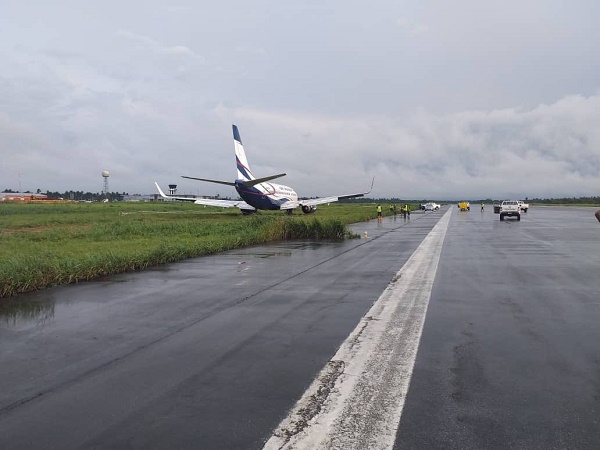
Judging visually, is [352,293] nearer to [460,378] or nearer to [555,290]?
[555,290]

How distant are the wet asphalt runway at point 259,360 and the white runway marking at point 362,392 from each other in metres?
0.12

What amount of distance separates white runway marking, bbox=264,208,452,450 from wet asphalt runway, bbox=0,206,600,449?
121mm

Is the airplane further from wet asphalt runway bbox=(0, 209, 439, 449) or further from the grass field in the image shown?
wet asphalt runway bbox=(0, 209, 439, 449)

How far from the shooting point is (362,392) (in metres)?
4.66

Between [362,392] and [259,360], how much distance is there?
136 cm

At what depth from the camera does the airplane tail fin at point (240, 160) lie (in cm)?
4722

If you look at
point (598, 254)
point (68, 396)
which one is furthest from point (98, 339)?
point (598, 254)

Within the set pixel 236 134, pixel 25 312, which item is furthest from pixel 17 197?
pixel 25 312

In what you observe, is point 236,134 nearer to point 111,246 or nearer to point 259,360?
point 111,246

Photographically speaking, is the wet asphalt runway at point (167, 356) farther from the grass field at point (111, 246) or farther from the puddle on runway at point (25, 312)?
the grass field at point (111, 246)

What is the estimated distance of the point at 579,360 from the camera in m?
5.47

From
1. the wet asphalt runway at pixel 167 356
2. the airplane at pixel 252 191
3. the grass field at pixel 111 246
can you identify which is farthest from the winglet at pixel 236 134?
the wet asphalt runway at pixel 167 356

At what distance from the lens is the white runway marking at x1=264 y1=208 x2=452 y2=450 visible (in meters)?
3.77

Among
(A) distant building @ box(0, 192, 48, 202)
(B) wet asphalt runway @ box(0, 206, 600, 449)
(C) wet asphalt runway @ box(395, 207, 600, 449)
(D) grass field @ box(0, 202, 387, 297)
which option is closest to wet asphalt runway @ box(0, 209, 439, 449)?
(B) wet asphalt runway @ box(0, 206, 600, 449)
